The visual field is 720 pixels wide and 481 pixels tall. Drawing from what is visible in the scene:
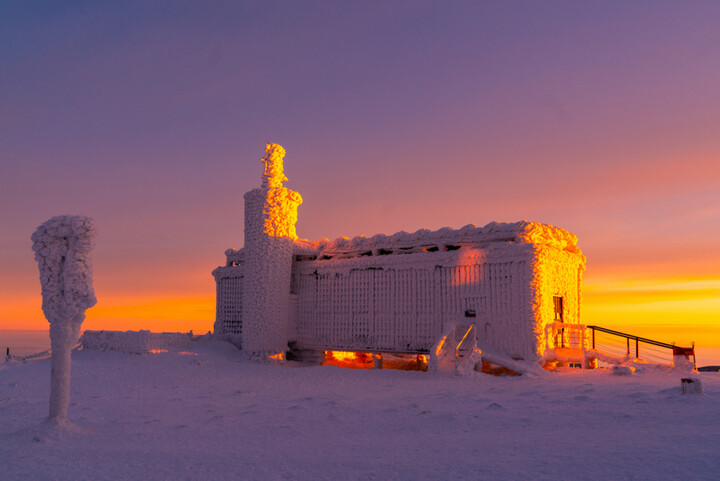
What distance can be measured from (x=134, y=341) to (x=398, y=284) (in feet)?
39.5

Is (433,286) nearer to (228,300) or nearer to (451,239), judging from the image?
(451,239)

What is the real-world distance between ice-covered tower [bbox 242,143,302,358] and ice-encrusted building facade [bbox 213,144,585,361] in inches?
1.9

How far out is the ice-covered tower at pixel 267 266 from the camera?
80.3 feet

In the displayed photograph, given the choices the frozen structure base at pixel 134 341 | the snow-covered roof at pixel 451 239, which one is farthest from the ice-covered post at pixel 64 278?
the snow-covered roof at pixel 451 239

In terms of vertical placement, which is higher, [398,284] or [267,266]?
[267,266]

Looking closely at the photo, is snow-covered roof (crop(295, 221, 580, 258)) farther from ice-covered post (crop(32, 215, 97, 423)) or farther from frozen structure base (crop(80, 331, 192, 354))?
ice-covered post (crop(32, 215, 97, 423))

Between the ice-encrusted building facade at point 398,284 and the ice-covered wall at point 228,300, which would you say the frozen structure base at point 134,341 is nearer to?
the ice-covered wall at point 228,300

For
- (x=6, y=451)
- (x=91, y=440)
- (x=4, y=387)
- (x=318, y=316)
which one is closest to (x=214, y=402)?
(x=91, y=440)

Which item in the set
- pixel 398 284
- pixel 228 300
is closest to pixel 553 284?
pixel 398 284

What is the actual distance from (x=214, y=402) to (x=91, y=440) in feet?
14.2

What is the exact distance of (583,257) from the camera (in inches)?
958

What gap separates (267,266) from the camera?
24.8 m

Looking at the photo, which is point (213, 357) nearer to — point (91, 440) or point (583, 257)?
point (91, 440)

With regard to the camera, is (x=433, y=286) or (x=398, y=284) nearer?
(x=433, y=286)
